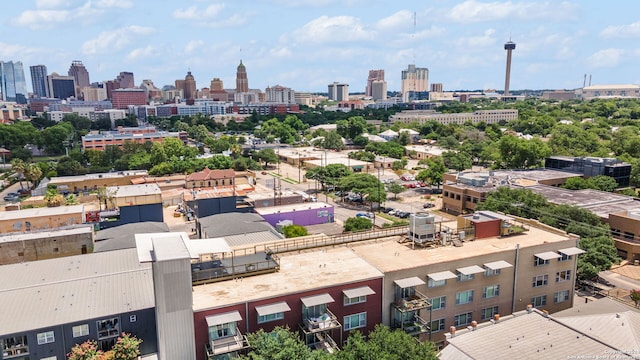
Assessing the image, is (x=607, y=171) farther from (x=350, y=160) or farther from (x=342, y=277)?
(x=342, y=277)

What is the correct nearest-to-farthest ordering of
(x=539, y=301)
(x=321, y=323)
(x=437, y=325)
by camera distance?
(x=321, y=323)
(x=437, y=325)
(x=539, y=301)

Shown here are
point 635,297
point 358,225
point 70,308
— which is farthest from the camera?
point 358,225

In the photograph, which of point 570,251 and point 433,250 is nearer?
point 433,250

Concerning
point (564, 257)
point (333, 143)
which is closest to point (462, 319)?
point (564, 257)

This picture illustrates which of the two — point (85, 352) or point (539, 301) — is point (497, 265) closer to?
point (539, 301)

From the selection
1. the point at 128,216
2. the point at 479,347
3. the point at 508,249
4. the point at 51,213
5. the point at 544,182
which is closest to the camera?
the point at 479,347

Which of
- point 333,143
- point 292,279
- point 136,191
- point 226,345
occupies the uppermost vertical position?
point 292,279

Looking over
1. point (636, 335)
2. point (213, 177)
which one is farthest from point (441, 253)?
point (213, 177)

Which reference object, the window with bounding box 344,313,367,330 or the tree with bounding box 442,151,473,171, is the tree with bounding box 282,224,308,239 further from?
the tree with bounding box 442,151,473,171
